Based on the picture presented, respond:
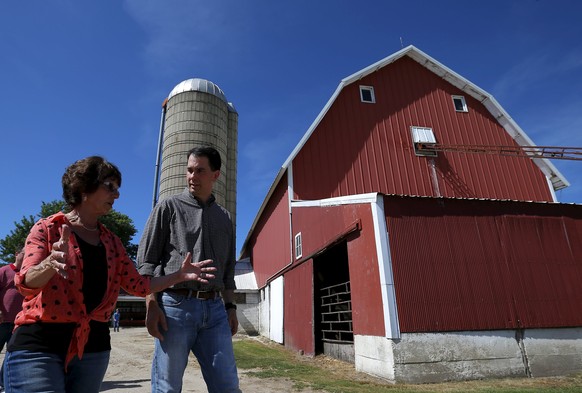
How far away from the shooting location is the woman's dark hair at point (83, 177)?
7.39 feet

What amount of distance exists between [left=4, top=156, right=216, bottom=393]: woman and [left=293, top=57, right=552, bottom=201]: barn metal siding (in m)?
12.1

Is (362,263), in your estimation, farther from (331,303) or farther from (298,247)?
(298,247)

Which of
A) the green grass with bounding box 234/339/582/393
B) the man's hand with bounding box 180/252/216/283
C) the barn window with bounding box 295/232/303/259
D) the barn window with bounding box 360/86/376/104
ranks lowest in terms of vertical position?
the green grass with bounding box 234/339/582/393

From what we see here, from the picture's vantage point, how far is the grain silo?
75.8 ft

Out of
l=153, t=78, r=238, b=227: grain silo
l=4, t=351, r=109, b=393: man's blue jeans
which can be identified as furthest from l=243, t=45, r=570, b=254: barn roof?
l=4, t=351, r=109, b=393: man's blue jeans

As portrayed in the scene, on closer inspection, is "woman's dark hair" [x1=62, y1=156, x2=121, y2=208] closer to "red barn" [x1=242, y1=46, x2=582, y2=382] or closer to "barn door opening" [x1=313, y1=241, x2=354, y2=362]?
"red barn" [x1=242, y1=46, x2=582, y2=382]

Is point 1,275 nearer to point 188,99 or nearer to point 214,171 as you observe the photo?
point 214,171

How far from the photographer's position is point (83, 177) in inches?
88.7

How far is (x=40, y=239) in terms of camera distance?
2.01 metres

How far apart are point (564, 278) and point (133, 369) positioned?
31.6 feet

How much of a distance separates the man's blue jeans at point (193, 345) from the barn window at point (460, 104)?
54.8 ft

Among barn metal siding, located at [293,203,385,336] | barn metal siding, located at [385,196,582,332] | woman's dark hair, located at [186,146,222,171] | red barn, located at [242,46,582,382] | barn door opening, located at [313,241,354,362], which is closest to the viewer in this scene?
woman's dark hair, located at [186,146,222,171]

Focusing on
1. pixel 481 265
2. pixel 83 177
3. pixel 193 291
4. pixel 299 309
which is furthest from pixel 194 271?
pixel 299 309

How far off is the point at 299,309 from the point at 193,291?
11141 mm
